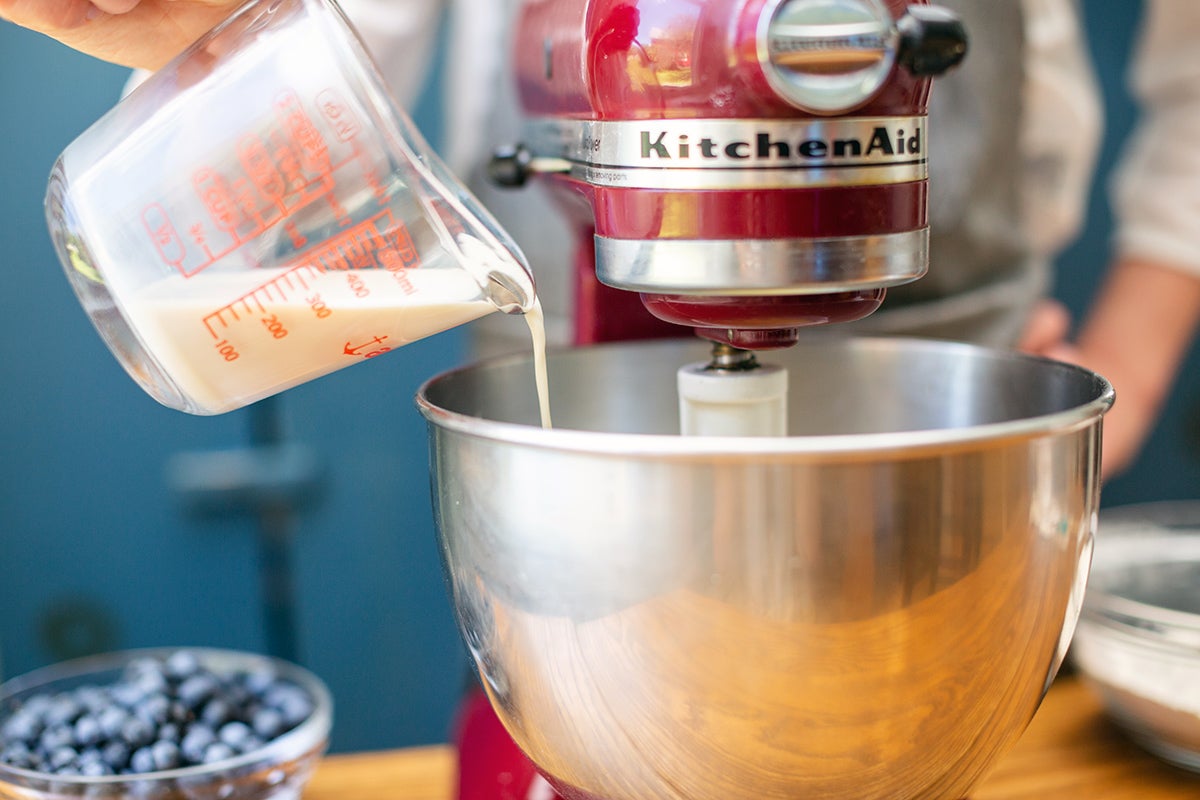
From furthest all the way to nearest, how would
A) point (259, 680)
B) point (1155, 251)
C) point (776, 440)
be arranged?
point (1155, 251) < point (259, 680) < point (776, 440)

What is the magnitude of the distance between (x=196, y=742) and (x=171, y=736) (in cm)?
1

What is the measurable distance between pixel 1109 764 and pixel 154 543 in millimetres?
1224

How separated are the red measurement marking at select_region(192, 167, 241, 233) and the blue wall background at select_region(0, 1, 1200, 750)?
3.48 ft

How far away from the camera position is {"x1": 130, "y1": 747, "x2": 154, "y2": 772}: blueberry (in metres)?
0.58

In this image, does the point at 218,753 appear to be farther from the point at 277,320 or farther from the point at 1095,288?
the point at 1095,288

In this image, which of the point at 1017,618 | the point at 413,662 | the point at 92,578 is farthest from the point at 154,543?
the point at 1017,618

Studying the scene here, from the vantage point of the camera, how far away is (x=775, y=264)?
0.40 m

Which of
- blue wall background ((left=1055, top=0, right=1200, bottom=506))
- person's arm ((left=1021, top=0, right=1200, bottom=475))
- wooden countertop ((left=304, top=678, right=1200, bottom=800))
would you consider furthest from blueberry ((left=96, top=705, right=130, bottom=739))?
blue wall background ((left=1055, top=0, right=1200, bottom=506))

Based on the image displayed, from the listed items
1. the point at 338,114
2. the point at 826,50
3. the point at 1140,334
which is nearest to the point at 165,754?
the point at 338,114

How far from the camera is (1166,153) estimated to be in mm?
985

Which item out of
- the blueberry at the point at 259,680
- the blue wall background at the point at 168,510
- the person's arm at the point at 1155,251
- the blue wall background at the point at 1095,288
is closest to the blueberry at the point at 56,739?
the blueberry at the point at 259,680

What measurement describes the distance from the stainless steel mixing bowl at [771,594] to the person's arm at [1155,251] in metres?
0.60

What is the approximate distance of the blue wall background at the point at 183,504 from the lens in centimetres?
141

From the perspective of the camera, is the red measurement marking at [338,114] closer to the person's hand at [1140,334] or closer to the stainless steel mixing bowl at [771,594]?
the stainless steel mixing bowl at [771,594]
